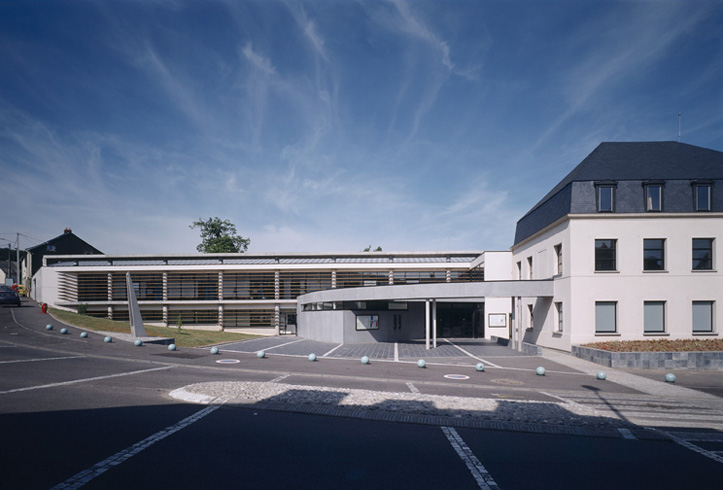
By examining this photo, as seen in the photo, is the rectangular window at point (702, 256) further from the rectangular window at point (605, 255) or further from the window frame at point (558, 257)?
the window frame at point (558, 257)

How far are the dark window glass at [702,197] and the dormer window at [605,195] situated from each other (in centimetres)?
424

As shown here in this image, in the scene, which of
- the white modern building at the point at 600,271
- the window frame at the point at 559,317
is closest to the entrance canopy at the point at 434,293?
the white modern building at the point at 600,271

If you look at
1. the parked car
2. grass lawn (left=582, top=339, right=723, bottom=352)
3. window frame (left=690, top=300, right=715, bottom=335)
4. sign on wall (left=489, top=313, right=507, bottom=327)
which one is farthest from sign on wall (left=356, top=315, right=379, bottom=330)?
the parked car

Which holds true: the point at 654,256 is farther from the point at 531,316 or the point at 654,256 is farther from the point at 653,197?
the point at 531,316

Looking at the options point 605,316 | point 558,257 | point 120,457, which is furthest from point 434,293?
point 120,457


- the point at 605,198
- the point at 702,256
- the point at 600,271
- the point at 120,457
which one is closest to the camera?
the point at 120,457

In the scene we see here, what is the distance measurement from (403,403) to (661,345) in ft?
52.2

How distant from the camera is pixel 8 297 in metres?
33.8

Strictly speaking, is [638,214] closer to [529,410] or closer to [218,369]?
[529,410]

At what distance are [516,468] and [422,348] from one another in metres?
18.2

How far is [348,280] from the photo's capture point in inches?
1592

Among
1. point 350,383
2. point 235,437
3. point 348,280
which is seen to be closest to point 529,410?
point 350,383

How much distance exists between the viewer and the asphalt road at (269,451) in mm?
5766

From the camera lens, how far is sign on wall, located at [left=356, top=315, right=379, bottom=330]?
27672 millimetres
